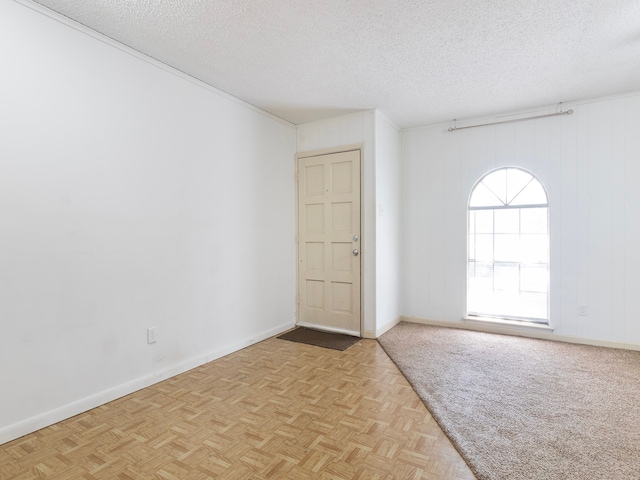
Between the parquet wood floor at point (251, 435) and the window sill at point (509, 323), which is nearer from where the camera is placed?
the parquet wood floor at point (251, 435)

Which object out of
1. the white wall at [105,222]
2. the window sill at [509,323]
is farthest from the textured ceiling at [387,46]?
the window sill at [509,323]

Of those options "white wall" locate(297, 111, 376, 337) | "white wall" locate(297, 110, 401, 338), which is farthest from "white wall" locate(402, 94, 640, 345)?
"white wall" locate(297, 111, 376, 337)

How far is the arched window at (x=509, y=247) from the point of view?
4.12m

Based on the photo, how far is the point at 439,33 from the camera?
8.33 ft

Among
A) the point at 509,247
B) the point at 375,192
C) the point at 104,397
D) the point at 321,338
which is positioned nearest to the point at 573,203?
the point at 509,247

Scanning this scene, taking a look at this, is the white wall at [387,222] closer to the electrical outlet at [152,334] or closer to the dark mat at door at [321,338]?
the dark mat at door at [321,338]

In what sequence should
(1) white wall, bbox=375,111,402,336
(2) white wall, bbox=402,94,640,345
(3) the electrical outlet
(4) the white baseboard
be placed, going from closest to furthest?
(4) the white baseboard, (3) the electrical outlet, (2) white wall, bbox=402,94,640,345, (1) white wall, bbox=375,111,402,336

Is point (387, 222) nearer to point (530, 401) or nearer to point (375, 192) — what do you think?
point (375, 192)

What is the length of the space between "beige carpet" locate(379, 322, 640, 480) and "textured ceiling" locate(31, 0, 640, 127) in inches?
103

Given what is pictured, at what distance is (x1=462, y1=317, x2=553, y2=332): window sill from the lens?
13.2ft

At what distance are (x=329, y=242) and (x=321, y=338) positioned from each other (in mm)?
1145

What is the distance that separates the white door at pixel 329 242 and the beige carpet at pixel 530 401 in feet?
2.20

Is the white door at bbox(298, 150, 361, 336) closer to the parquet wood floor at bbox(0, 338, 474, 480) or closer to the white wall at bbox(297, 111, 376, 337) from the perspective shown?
the white wall at bbox(297, 111, 376, 337)

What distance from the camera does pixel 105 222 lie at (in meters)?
2.55
